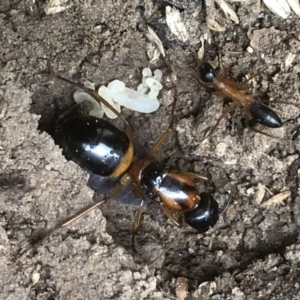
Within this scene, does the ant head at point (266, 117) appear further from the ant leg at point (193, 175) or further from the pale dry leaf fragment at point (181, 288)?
the pale dry leaf fragment at point (181, 288)

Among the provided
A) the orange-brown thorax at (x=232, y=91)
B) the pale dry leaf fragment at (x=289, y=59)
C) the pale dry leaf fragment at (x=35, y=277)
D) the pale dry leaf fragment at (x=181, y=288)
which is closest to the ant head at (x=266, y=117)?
the orange-brown thorax at (x=232, y=91)

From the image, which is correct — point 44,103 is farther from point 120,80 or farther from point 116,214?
point 116,214

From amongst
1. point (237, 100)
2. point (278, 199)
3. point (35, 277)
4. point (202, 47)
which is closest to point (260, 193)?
point (278, 199)

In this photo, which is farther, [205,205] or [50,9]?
[205,205]

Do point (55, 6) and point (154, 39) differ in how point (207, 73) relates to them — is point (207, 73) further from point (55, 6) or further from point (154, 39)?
point (55, 6)

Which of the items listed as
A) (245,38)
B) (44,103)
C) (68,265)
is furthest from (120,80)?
(68,265)

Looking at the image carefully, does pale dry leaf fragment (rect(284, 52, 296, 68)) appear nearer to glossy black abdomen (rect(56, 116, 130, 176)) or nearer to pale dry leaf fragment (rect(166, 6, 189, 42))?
pale dry leaf fragment (rect(166, 6, 189, 42))
